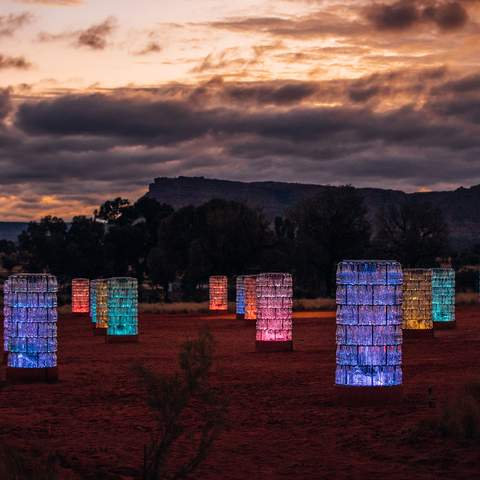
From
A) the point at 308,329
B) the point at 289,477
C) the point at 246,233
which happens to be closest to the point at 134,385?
the point at 289,477

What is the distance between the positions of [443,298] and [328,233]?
37736 millimetres

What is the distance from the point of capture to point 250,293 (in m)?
38.9

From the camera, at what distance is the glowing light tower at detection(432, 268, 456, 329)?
111 ft

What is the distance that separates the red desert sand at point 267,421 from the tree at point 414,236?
50727 millimetres

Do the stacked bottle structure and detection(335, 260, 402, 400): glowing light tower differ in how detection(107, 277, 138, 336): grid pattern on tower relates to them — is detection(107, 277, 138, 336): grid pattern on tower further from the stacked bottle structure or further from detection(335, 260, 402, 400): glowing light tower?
detection(335, 260, 402, 400): glowing light tower

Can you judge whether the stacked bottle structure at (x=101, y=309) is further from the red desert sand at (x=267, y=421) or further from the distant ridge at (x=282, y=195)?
the distant ridge at (x=282, y=195)

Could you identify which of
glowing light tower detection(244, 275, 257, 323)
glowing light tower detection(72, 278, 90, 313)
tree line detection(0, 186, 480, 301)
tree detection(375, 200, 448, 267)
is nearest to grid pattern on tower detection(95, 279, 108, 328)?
glowing light tower detection(244, 275, 257, 323)

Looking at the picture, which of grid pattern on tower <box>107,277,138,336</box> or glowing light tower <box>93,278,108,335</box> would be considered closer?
grid pattern on tower <box>107,277,138,336</box>

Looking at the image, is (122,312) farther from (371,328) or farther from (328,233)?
(328,233)

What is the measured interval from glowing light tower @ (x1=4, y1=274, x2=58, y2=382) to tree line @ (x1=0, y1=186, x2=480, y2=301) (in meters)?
50.0

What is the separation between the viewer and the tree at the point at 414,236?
74.7 metres

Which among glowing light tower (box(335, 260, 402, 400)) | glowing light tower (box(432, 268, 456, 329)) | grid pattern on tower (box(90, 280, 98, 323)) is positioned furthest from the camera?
grid pattern on tower (box(90, 280, 98, 323))

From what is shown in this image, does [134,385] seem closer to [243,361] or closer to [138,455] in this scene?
[243,361]

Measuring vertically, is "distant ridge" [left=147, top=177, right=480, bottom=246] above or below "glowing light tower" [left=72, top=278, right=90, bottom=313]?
above
